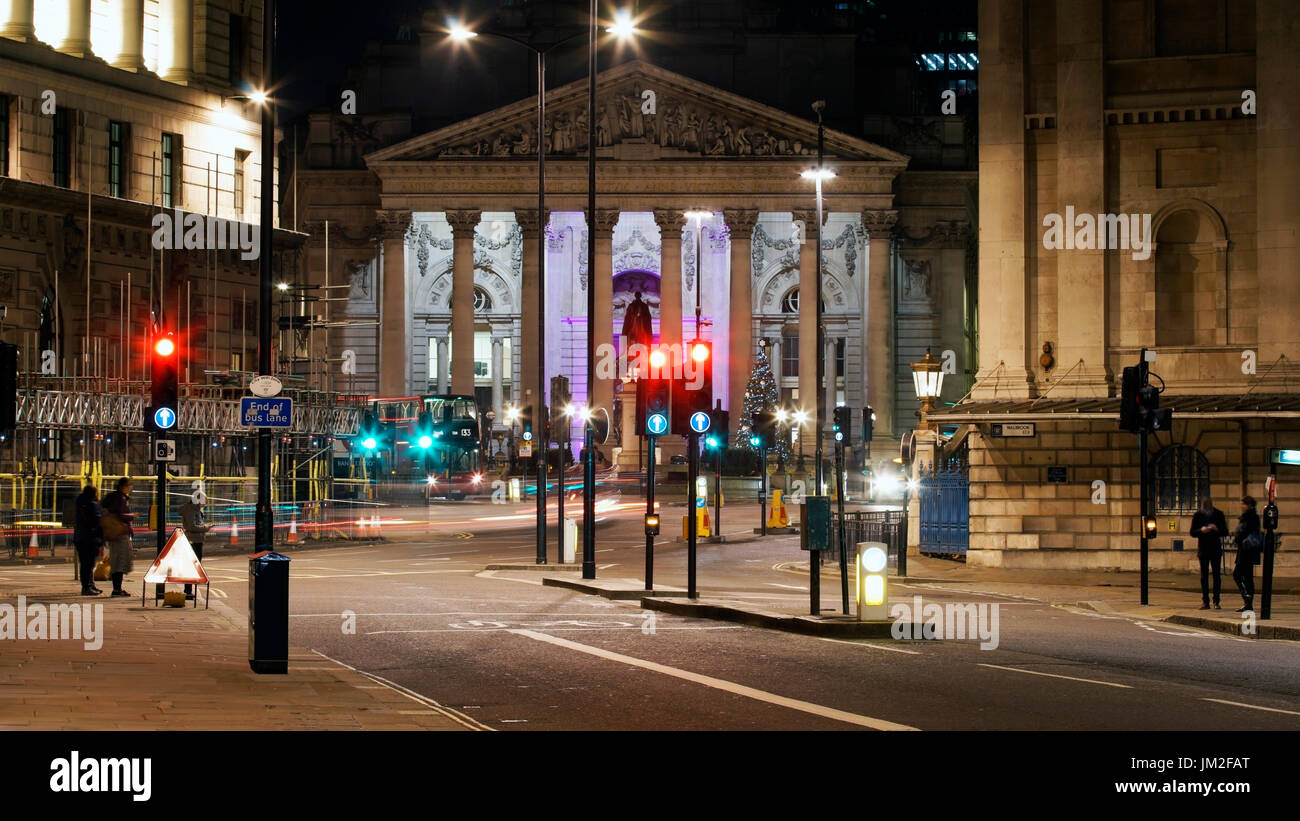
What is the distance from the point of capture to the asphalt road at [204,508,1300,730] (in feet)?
47.1

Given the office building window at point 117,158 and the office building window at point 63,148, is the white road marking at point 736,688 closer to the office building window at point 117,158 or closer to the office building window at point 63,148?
the office building window at point 63,148

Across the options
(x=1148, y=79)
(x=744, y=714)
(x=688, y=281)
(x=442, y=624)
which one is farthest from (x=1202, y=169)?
(x=688, y=281)

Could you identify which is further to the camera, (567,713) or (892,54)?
(892,54)

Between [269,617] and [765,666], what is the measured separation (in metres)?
5.02

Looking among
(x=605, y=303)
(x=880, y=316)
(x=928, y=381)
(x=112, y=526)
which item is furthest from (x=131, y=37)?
(x=880, y=316)

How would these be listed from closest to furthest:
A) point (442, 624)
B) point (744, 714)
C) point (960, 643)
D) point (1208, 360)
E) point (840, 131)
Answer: point (744, 714) < point (960, 643) < point (442, 624) < point (1208, 360) < point (840, 131)

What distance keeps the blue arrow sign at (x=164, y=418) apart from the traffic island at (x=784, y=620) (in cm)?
827

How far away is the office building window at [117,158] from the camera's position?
5569 cm

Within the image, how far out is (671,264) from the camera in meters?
97.4

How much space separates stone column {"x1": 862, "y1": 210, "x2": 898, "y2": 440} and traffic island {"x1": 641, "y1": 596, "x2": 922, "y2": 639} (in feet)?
237

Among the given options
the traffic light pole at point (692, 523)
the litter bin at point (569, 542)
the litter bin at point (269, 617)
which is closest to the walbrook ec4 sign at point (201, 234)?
the litter bin at point (569, 542)

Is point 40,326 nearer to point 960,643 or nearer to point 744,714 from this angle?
point 960,643

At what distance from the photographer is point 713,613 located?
80.5 feet

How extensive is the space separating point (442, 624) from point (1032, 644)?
24.6ft
